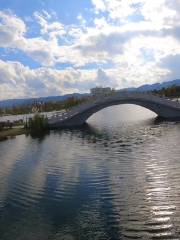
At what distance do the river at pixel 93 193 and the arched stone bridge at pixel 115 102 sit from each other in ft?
107

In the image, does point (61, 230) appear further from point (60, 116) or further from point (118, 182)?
point (60, 116)

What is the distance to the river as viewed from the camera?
20406 mm

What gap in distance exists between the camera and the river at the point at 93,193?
20406 mm

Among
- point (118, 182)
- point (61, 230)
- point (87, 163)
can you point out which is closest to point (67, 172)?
point (87, 163)

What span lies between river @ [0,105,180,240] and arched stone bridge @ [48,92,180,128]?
3257 centimetres

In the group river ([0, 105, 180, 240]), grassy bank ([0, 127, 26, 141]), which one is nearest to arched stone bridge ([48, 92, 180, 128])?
grassy bank ([0, 127, 26, 141])

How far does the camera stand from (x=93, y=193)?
2691cm

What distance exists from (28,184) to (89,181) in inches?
175

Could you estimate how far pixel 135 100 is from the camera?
82250 millimetres

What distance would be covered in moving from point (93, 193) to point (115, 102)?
5678 cm

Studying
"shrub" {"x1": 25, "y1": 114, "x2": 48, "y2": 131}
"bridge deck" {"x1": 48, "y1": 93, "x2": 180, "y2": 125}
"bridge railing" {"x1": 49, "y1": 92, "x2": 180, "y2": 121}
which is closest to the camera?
"shrub" {"x1": 25, "y1": 114, "x2": 48, "y2": 131}

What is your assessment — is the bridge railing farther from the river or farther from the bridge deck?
the river

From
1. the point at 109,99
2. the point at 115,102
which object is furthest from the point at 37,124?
the point at 115,102

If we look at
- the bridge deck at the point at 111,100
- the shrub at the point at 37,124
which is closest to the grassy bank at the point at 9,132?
the shrub at the point at 37,124
